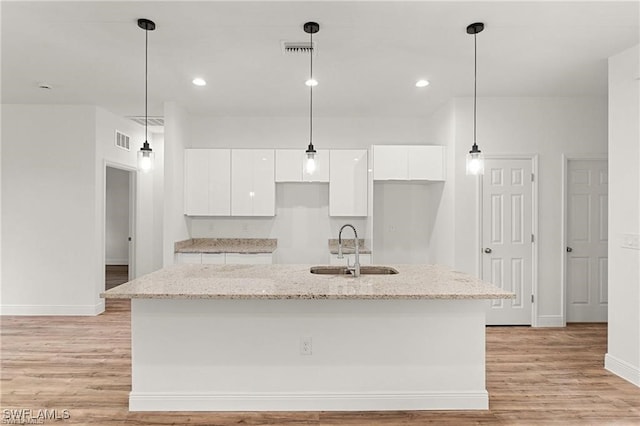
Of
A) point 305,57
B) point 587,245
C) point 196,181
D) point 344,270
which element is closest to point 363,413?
point 344,270

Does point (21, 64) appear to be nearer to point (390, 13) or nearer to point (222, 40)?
point (222, 40)

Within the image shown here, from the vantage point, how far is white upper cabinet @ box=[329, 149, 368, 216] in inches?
209

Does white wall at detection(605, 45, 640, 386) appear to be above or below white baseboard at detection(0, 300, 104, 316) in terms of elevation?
above

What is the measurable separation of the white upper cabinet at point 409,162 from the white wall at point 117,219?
6998mm

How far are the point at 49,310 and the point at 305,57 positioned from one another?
4.49 m

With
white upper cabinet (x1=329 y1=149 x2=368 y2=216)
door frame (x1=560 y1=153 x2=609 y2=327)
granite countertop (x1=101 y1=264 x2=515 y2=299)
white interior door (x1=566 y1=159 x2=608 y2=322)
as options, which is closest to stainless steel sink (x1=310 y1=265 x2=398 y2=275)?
granite countertop (x1=101 y1=264 x2=515 y2=299)

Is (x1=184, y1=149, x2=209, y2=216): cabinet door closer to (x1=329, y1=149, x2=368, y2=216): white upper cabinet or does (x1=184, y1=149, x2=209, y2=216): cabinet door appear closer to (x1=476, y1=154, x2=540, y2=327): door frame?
(x1=329, y1=149, x2=368, y2=216): white upper cabinet

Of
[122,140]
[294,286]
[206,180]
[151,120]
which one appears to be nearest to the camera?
[294,286]

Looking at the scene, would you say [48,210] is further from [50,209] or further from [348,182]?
[348,182]

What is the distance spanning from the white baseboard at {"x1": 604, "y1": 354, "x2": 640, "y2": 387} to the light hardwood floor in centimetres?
7

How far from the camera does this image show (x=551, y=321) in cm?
469

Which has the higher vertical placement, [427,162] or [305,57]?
[305,57]

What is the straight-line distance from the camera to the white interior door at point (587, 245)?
4.81 m

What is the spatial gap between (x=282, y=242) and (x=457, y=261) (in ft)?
7.71
